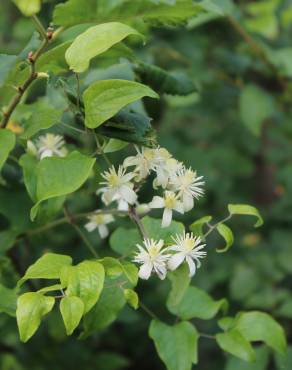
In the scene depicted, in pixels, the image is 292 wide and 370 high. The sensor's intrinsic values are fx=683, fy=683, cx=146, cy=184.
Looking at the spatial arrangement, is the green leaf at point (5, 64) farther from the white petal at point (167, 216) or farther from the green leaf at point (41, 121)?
the white petal at point (167, 216)

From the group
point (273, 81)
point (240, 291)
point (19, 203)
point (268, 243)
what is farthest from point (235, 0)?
point (19, 203)

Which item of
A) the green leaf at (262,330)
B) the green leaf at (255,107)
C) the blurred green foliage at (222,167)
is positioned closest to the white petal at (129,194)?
the green leaf at (262,330)

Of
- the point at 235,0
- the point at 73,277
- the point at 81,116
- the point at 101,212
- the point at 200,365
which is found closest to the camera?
the point at 73,277

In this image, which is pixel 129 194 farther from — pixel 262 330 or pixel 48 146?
pixel 262 330

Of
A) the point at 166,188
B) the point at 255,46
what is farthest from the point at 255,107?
the point at 166,188

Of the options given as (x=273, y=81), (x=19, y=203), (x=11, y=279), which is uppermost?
(x=19, y=203)

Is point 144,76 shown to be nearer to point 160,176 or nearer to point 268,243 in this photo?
point 160,176
